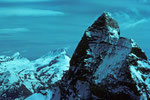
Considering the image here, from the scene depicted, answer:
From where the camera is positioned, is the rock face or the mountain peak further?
the mountain peak

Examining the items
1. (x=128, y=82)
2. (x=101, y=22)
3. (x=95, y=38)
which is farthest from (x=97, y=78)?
(x=101, y=22)

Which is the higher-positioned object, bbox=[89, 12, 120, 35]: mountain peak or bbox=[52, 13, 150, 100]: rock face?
bbox=[89, 12, 120, 35]: mountain peak

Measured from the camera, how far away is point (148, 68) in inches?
1152

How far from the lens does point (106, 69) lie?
2919 centimetres

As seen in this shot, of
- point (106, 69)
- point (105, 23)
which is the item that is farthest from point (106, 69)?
point (105, 23)

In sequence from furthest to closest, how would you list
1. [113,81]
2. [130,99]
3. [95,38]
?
[95,38] → [113,81] → [130,99]

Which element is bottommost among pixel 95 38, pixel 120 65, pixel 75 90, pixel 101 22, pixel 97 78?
pixel 75 90

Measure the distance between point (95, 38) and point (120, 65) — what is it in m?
6.06

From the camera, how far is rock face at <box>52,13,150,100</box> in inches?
1034

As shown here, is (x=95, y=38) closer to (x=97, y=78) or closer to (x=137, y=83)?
(x=97, y=78)

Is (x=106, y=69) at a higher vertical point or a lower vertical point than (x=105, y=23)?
lower

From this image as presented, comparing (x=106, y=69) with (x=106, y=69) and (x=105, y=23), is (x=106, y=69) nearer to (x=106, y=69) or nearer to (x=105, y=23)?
(x=106, y=69)

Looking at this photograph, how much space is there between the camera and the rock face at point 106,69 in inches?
1034

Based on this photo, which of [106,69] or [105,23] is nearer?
[106,69]
